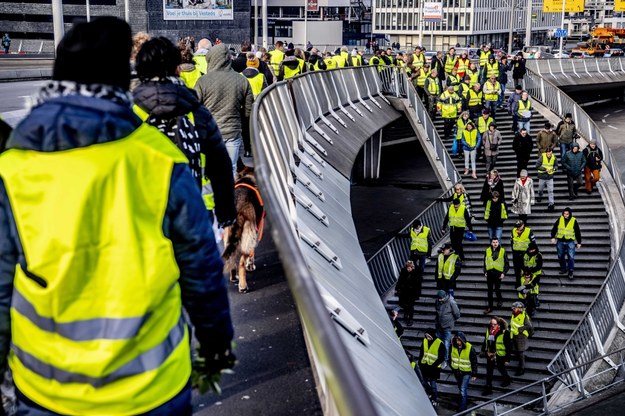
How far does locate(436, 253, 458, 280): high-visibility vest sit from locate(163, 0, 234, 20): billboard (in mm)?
54793

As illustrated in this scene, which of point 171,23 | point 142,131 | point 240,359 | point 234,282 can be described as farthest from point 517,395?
point 171,23

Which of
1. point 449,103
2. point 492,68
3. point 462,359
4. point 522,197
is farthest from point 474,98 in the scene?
point 462,359

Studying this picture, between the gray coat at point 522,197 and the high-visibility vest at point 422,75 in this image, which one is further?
the high-visibility vest at point 422,75

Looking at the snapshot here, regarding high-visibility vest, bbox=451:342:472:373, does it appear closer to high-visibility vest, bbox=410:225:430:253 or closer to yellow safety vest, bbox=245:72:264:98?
high-visibility vest, bbox=410:225:430:253

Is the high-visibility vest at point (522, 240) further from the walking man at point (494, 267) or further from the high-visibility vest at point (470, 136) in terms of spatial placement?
the high-visibility vest at point (470, 136)

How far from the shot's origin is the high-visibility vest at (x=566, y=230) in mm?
24969

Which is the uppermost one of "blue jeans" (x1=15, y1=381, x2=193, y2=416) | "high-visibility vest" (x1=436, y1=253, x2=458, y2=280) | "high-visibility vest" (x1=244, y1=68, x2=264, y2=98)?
"blue jeans" (x1=15, y1=381, x2=193, y2=416)

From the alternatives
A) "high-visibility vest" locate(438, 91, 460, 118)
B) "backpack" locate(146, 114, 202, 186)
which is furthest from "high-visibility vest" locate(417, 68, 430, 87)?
"backpack" locate(146, 114, 202, 186)

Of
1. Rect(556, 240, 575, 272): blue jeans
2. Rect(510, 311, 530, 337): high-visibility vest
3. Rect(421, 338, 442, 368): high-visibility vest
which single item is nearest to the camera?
Rect(421, 338, 442, 368): high-visibility vest

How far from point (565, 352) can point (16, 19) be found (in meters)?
65.1

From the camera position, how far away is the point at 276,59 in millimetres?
23188

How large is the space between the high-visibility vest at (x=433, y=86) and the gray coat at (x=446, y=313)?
13697 mm

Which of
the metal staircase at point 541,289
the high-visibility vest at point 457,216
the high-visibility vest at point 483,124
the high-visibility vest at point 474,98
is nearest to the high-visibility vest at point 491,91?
the high-visibility vest at point 474,98

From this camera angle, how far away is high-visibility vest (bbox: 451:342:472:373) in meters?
19.6
